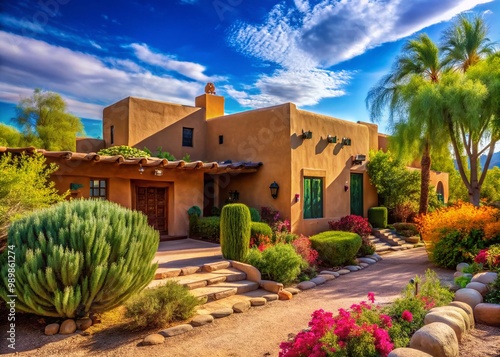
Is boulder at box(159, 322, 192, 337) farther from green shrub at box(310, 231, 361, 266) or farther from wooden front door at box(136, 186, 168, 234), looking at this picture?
wooden front door at box(136, 186, 168, 234)

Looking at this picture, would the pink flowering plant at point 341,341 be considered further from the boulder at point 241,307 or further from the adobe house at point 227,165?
the adobe house at point 227,165

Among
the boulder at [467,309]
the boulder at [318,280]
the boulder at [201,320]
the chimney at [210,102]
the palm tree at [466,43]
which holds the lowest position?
the boulder at [318,280]

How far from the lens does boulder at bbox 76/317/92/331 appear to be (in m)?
5.40

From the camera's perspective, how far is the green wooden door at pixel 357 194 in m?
15.9

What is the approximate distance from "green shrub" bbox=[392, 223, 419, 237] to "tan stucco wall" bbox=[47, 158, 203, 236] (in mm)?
9354

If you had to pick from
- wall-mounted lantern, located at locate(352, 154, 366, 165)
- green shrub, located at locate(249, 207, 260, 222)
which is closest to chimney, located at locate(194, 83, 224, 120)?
green shrub, located at locate(249, 207, 260, 222)

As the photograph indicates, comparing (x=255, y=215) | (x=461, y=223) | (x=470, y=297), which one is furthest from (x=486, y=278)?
(x=255, y=215)

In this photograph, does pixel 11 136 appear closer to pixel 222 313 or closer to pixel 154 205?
pixel 154 205

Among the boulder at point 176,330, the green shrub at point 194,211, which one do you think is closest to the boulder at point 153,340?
the boulder at point 176,330

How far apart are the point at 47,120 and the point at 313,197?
61.5ft

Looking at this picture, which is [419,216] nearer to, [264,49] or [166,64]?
[264,49]

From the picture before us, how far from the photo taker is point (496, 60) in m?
13.1

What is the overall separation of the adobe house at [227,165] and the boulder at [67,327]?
17.9ft

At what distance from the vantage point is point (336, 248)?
10484mm
